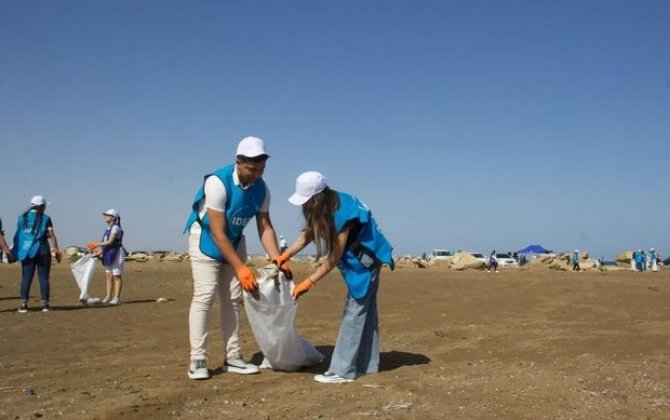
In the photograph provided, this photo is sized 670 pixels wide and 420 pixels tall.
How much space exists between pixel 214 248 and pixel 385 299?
7.52 m

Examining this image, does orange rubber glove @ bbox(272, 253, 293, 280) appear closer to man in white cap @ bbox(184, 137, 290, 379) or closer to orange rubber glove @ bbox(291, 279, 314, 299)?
man in white cap @ bbox(184, 137, 290, 379)

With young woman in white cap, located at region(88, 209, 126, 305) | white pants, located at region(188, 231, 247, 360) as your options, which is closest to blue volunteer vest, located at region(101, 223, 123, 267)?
young woman in white cap, located at region(88, 209, 126, 305)

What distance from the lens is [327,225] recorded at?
4.72 metres

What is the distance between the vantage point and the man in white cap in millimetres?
4871

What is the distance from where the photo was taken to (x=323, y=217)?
15.5 feet

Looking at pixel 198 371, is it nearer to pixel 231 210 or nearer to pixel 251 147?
pixel 231 210

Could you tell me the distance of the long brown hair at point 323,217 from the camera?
4.71 m

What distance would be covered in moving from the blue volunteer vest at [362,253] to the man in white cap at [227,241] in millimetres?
535

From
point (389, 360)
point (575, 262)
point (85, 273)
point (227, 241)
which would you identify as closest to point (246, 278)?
point (227, 241)

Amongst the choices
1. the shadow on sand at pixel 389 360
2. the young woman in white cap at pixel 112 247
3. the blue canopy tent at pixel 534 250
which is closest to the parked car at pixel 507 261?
the blue canopy tent at pixel 534 250

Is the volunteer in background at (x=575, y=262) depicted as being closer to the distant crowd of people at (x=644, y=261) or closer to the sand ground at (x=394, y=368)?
the distant crowd of people at (x=644, y=261)

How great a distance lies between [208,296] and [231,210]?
28.2 inches

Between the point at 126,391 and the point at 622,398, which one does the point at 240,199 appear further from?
the point at 622,398

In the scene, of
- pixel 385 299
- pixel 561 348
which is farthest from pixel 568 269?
pixel 561 348
